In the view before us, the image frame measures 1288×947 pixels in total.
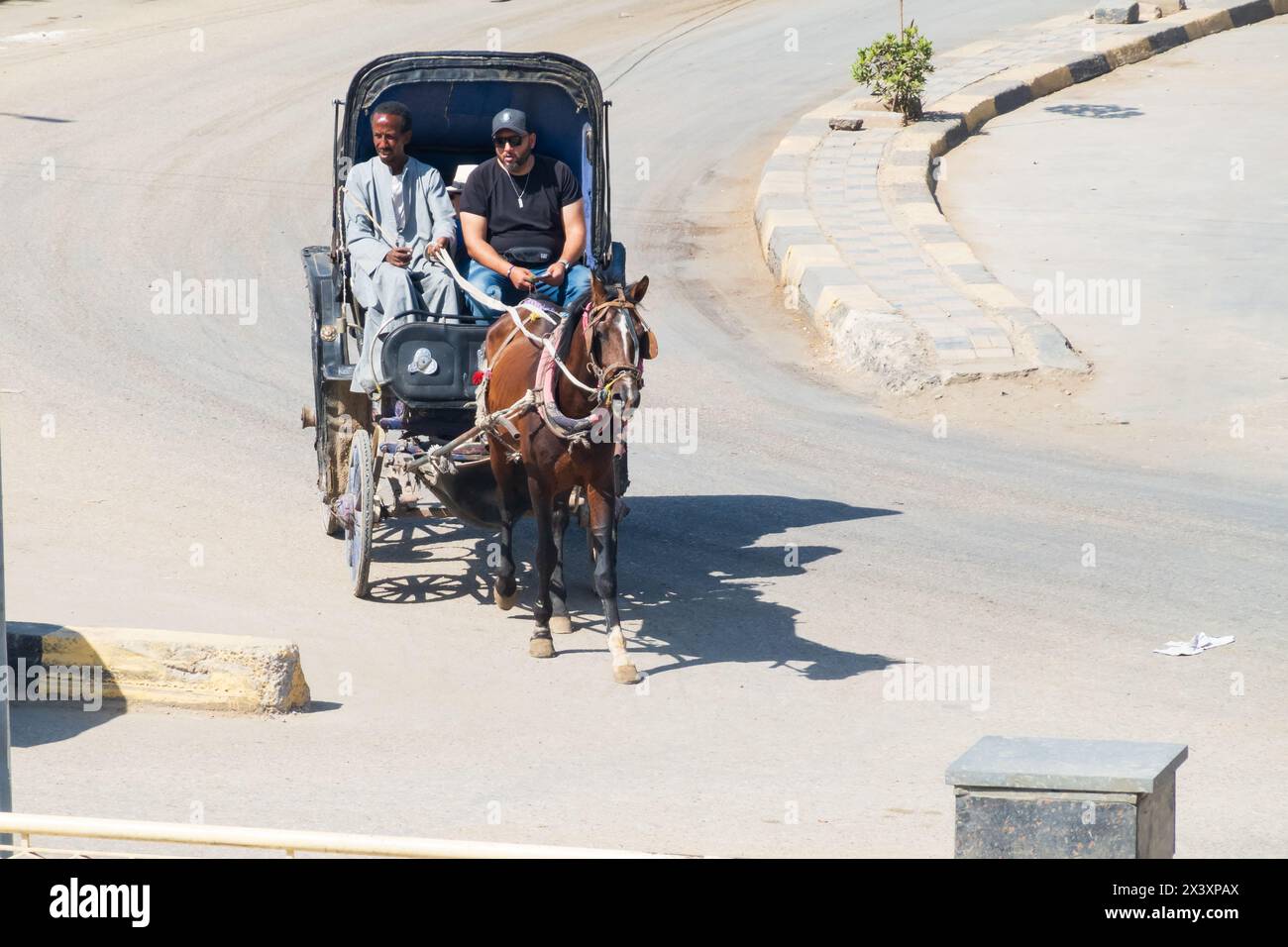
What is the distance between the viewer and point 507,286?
36.2ft

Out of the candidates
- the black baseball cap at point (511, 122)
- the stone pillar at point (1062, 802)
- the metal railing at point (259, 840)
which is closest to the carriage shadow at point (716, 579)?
the black baseball cap at point (511, 122)

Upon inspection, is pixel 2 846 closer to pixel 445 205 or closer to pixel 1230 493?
pixel 445 205

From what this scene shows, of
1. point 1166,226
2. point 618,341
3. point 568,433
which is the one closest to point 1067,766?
point 618,341

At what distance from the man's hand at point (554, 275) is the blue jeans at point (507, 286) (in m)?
0.05

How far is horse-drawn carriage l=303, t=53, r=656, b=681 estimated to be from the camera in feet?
34.0

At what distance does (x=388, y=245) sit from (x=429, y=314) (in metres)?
0.72

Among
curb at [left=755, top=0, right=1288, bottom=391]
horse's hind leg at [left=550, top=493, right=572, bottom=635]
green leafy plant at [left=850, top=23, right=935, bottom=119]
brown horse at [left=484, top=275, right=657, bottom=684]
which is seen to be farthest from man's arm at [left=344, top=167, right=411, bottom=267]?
green leafy plant at [left=850, top=23, right=935, bottom=119]

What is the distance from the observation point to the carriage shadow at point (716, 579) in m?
10.1

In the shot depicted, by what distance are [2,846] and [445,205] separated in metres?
6.50

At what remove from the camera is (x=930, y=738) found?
29.1ft

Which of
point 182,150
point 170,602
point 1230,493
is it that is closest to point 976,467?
point 1230,493

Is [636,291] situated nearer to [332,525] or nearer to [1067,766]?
[332,525]

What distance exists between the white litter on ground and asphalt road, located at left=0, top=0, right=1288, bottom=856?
12 centimetres

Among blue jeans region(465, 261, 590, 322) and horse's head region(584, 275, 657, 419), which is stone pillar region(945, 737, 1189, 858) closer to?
horse's head region(584, 275, 657, 419)
